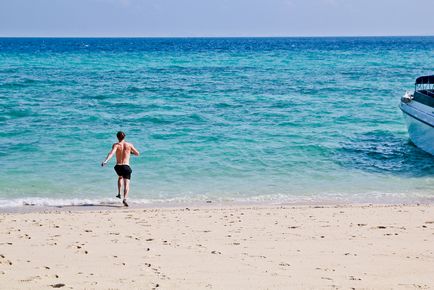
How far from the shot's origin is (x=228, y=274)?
630 cm

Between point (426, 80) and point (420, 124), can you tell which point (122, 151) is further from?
point (426, 80)

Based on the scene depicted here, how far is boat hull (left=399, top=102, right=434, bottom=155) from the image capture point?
50.1 ft

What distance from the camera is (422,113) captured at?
1592 cm

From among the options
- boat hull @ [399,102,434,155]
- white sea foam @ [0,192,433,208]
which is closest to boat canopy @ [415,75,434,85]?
boat hull @ [399,102,434,155]

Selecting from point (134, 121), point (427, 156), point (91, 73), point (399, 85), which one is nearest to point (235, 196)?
point (427, 156)

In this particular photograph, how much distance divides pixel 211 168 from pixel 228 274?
7758 millimetres

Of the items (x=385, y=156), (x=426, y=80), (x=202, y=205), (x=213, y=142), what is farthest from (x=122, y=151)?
(x=426, y=80)

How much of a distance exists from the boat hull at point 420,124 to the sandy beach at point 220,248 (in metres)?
5.60

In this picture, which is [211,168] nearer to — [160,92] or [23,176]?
[23,176]

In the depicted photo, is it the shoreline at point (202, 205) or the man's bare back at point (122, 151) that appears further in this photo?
the man's bare back at point (122, 151)

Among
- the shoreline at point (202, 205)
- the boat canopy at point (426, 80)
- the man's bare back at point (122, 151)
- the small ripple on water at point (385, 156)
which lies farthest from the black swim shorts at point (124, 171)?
the boat canopy at point (426, 80)

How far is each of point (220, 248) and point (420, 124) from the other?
10334 millimetres

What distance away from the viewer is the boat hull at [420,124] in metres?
15.3

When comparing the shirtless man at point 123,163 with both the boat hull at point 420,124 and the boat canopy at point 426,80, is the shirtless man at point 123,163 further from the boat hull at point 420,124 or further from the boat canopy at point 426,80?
the boat canopy at point 426,80
